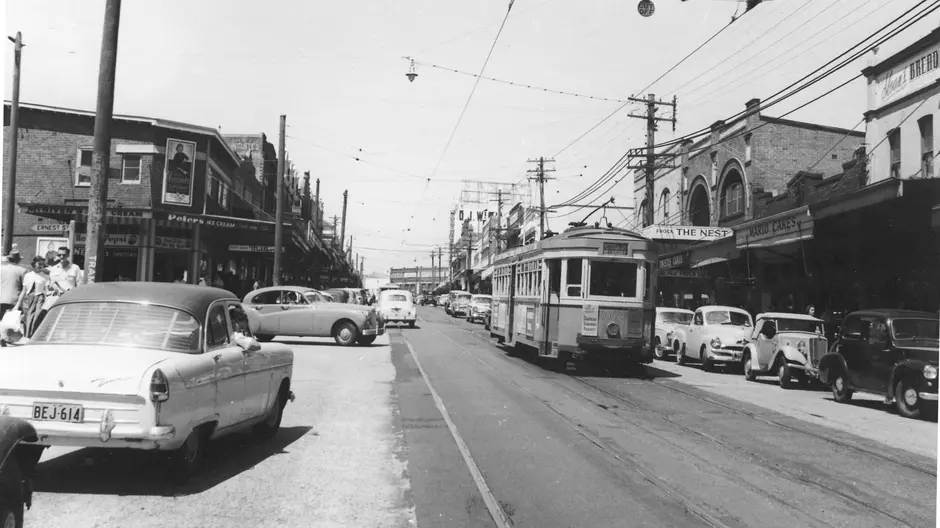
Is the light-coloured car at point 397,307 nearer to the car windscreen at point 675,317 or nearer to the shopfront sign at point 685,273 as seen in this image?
the shopfront sign at point 685,273

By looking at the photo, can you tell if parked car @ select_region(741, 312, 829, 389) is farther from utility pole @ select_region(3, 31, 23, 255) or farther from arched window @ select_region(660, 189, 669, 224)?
arched window @ select_region(660, 189, 669, 224)

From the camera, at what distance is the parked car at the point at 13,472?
386cm

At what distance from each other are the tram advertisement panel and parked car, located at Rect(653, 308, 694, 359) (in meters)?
6.87

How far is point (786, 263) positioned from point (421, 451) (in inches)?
847

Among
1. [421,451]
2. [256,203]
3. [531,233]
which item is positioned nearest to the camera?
[421,451]

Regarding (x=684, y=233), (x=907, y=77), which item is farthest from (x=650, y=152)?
(x=907, y=77)

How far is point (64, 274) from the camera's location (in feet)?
42.1

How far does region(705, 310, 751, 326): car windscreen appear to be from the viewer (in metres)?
21.0

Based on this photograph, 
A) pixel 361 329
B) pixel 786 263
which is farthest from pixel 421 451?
pixel 786 263

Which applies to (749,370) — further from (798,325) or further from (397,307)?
(397,307)

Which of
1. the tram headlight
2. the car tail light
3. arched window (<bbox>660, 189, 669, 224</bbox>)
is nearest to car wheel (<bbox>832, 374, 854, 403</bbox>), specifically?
the tram headlight

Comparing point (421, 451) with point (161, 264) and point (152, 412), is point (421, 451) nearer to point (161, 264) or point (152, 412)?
point (152, 412)

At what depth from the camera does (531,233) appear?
6994 centimetres

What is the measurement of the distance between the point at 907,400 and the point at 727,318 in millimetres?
9371
